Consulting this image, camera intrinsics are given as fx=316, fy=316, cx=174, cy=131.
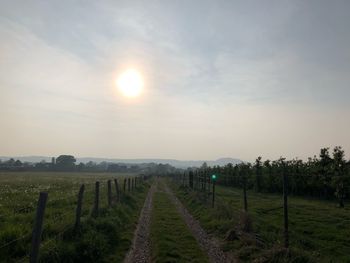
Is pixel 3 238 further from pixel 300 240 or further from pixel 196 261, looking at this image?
pixel 300 240

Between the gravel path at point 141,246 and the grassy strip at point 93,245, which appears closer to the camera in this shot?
the grassy strip at point 93,245

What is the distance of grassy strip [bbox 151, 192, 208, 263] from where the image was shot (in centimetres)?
1003

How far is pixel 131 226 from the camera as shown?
1517 centimetres

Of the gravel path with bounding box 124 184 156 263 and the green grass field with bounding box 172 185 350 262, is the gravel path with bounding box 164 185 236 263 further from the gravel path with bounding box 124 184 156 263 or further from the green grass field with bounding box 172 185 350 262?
the gravel path with bounding box 124 184 156 263

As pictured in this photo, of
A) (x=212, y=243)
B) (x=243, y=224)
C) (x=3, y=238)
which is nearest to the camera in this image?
(x=3, y=238)

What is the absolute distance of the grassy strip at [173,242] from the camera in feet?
32.9

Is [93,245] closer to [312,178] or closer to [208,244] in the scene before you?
[208,244]

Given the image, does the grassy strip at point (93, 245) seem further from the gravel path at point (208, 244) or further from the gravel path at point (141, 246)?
the gravel path at point (208, 244)

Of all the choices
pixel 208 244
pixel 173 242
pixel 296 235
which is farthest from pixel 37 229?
pixel 296 235

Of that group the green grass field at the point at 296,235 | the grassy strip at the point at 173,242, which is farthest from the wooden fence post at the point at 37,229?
the green grass field at the point at 296,235

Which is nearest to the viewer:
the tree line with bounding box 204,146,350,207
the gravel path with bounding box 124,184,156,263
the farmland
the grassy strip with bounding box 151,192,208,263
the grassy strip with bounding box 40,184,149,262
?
the grassy strip with bounding box 40,184,149,262

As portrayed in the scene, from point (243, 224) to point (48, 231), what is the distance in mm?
7624

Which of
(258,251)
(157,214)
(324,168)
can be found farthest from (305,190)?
(258,251)

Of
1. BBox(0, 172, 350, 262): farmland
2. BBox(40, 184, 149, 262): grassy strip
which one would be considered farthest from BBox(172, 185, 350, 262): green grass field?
BBox(40, 184, 149, 262): grassy strip
